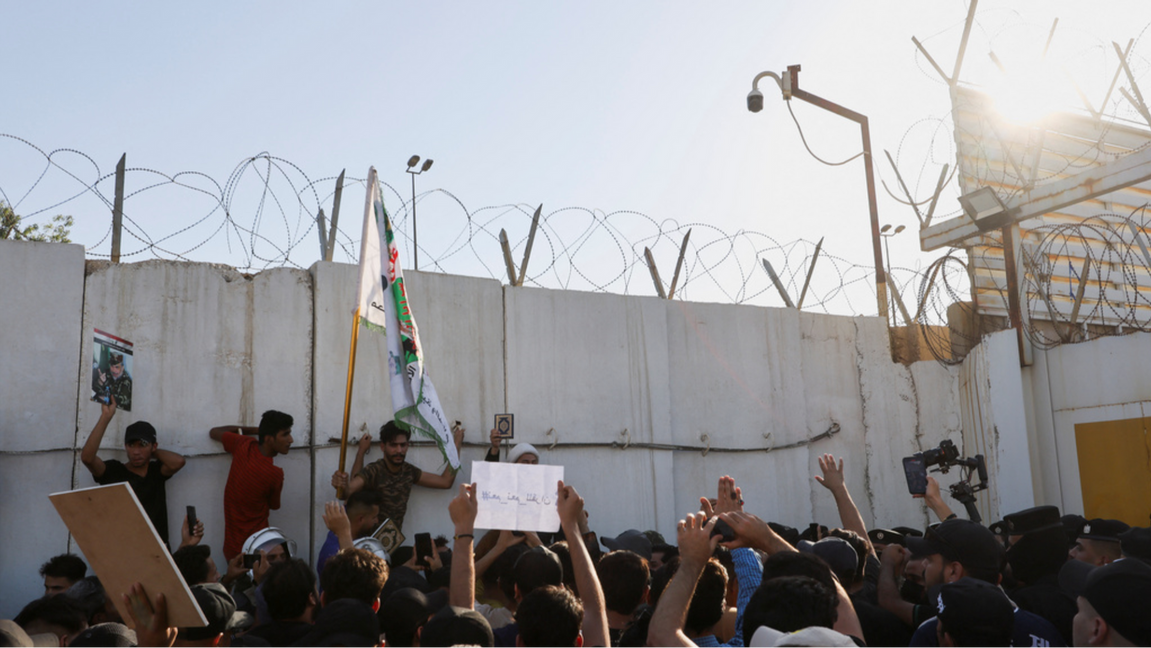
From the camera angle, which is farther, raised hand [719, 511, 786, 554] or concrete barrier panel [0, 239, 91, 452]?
concrete barrier panel [0, 239, 91, 452]

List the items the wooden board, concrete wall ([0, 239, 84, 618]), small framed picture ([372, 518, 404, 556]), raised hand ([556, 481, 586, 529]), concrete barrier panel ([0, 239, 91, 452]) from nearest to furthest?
the wooden board, raised hand ([556, 481, 586, 529]), small framed picture ([372, 518, 404, 556]), concrete wall ([0, 239, 84, 618]), concrete barrier panel ([0, 239, 91, 452])

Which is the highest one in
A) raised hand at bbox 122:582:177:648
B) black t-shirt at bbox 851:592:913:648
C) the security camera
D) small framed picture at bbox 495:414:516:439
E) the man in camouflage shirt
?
the security camera

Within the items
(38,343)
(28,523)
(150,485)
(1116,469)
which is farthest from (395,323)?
(1116,469)

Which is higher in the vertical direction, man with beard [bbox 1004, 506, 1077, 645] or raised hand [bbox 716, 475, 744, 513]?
raised hand [bbox 716, 475, 744, 513]

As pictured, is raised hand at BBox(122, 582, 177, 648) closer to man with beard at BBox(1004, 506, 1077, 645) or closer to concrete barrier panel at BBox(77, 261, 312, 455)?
man with beard at BBox(1004, 506, 1077, 645)

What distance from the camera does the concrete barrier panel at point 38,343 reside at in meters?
6.20

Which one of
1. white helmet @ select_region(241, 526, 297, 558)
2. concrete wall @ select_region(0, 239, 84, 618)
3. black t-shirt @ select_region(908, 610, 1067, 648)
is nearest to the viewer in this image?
black t-shirt @ select_region(908, 610, 1067, 648)

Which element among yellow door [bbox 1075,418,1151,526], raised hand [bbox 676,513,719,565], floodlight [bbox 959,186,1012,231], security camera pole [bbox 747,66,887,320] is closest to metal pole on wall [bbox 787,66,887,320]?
security camera pole [bbox 747,66,887,320]

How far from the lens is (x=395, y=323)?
21.0ft

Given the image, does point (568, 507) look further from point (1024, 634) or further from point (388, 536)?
point (388, 536)

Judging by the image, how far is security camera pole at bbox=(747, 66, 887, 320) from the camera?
10020 mm

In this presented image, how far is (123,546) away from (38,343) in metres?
4.46

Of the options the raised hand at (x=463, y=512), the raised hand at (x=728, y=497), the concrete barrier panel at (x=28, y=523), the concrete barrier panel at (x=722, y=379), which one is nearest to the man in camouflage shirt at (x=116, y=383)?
the concrete barrier panel at (x=28, y=523)

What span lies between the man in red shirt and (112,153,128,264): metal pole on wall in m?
1.55
